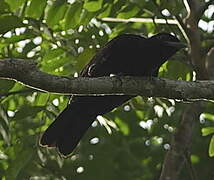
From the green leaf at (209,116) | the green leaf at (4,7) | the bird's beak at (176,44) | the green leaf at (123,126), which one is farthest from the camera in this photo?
the green leaf at (209,116)

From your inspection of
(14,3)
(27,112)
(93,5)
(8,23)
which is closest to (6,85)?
(27,112)

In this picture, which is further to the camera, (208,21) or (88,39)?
(208,21)

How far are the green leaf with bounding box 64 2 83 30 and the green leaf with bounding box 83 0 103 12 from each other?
53 millimetres

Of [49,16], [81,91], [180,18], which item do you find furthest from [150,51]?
[81,91]

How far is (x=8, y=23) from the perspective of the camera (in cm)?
372

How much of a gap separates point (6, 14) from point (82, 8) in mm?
487

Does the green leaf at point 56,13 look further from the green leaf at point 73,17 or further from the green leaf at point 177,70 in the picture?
the green leaf at point 177,70

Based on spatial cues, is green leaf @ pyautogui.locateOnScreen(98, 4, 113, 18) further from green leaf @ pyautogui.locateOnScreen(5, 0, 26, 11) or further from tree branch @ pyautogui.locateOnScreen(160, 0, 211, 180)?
green leaf @ pyautogui.locateOnScreen(5, 0, 26, 11)

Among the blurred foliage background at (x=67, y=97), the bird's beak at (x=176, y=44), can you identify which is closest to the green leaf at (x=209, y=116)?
the blurred foliage background at (x=67, y=97)

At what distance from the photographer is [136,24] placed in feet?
15.6

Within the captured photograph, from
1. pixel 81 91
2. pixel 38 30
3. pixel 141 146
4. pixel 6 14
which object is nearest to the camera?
pixel 81 91

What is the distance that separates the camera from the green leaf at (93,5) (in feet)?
12.9

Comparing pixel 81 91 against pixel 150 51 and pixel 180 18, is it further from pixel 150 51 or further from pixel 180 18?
pixel 180 18

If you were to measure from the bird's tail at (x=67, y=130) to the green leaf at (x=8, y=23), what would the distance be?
0.56 metres
